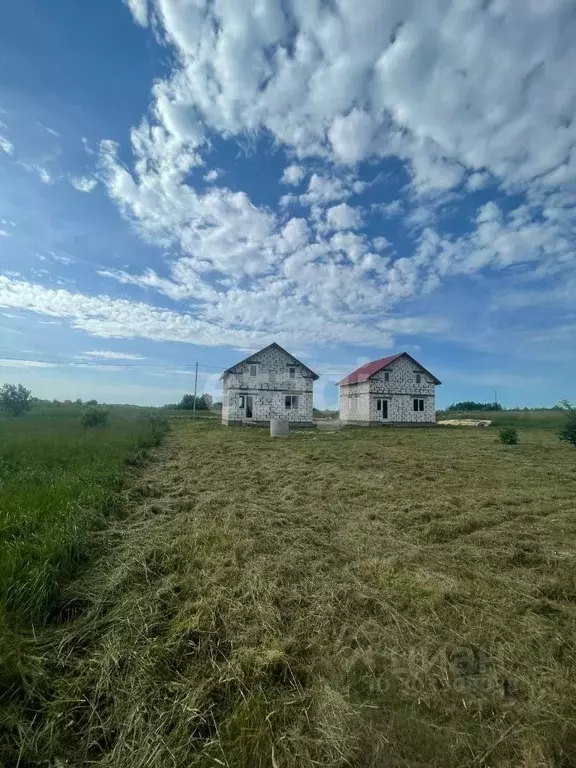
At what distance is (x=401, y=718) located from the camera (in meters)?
1.91

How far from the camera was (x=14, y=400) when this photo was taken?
21.2m

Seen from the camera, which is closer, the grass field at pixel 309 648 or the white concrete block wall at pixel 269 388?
the grass field at pixel 309 648

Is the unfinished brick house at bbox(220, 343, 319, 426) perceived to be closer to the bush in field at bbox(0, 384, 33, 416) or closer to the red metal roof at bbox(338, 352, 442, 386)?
the red metal roof at bbox(338, 352, 442, 386)

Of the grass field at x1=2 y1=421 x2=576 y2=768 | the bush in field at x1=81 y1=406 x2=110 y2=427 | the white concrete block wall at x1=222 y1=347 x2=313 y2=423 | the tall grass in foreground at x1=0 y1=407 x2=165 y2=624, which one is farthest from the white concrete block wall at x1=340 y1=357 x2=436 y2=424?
the grass field at x1=2 y1=421 x2=576 y2=768

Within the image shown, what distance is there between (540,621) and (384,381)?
82.4ft

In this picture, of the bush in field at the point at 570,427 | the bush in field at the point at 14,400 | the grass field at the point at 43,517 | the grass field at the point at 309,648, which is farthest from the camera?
the bush in field at the point at 14,400

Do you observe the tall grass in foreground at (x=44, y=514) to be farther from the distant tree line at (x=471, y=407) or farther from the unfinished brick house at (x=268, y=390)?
the distant tree line at (x=471, y=407)

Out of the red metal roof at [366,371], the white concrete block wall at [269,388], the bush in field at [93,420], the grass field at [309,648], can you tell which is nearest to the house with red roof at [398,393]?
the red metal roof at [366,371]

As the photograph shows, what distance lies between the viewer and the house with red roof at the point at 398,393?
27.1 m

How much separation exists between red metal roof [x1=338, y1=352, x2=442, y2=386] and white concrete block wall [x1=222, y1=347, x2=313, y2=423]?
4.89 m

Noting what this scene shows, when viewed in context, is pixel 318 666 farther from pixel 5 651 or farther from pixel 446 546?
pixel 446 546

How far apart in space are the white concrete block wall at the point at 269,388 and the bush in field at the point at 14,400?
1187 cm

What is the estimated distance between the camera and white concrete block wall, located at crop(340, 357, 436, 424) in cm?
2708

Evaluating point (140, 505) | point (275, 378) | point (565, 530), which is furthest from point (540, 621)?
point (275, 378)
